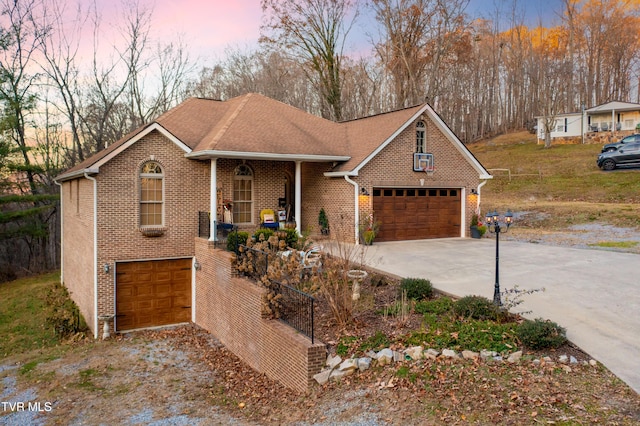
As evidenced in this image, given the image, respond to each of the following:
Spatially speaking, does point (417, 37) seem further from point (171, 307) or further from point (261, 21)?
point (171, 307)

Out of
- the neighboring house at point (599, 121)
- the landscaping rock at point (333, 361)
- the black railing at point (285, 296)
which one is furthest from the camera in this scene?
the neighboring house at point (599, 121)

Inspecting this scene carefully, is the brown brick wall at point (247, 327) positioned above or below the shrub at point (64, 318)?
above

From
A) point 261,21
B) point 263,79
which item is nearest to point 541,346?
point 261,21

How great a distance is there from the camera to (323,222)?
61.0 feet

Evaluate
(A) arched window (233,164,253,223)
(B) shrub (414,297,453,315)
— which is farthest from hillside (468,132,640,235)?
(B) shrub (414,297,453,315)

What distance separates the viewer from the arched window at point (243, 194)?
17.0 metres

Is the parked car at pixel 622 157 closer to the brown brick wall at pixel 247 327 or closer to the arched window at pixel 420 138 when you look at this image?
the arched window at pixel 420 138

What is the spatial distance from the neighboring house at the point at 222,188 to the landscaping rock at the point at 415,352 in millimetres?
8312

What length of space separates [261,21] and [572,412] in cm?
3330

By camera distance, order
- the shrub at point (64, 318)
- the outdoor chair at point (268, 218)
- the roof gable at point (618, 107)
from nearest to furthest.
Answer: the shrub at point (64, 318) → the outdoor chair at point (268, 218) → the roof gable at point (618, 107)

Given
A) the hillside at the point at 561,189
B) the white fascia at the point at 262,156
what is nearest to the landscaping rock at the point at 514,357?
the white fascia at the point at 262,156

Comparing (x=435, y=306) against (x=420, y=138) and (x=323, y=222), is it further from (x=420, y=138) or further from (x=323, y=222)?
(x=420, y=138)

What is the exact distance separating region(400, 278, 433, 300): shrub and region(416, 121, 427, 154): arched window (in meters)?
9.86

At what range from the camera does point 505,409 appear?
227 inches
